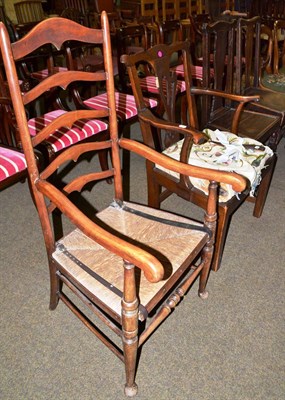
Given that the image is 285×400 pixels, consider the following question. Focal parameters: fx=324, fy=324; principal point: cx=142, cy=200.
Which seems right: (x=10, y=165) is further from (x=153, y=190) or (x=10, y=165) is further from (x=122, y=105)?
(x=122, y=105)

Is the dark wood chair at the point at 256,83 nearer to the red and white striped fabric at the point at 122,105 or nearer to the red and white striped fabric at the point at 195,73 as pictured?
the red and white striped fabric at the point at 195,73

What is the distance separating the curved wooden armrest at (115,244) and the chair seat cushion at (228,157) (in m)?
0.69

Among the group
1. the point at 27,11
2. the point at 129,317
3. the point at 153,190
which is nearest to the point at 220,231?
the point at 153,190

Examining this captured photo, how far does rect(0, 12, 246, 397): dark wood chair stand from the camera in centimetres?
85

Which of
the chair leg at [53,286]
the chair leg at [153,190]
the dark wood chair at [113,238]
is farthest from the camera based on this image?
the chair leg at [153,190]

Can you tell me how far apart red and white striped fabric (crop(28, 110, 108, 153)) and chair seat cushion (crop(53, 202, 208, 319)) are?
601 millimetres

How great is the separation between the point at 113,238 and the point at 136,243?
36 cm

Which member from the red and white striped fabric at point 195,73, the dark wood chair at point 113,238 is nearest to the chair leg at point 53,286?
the dark wood chair at point 113,238

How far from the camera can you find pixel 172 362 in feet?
3.98

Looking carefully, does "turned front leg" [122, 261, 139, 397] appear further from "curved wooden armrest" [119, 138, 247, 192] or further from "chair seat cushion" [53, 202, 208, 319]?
"curved wooden armrest" [119, 138, 247, 192]

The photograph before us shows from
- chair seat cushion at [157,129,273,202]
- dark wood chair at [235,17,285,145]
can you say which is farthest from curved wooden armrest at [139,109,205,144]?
dark wood chair at [235,17,285,145]

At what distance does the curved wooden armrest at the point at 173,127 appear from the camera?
122 cm

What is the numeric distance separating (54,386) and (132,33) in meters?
2.42

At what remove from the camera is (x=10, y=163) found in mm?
1476
